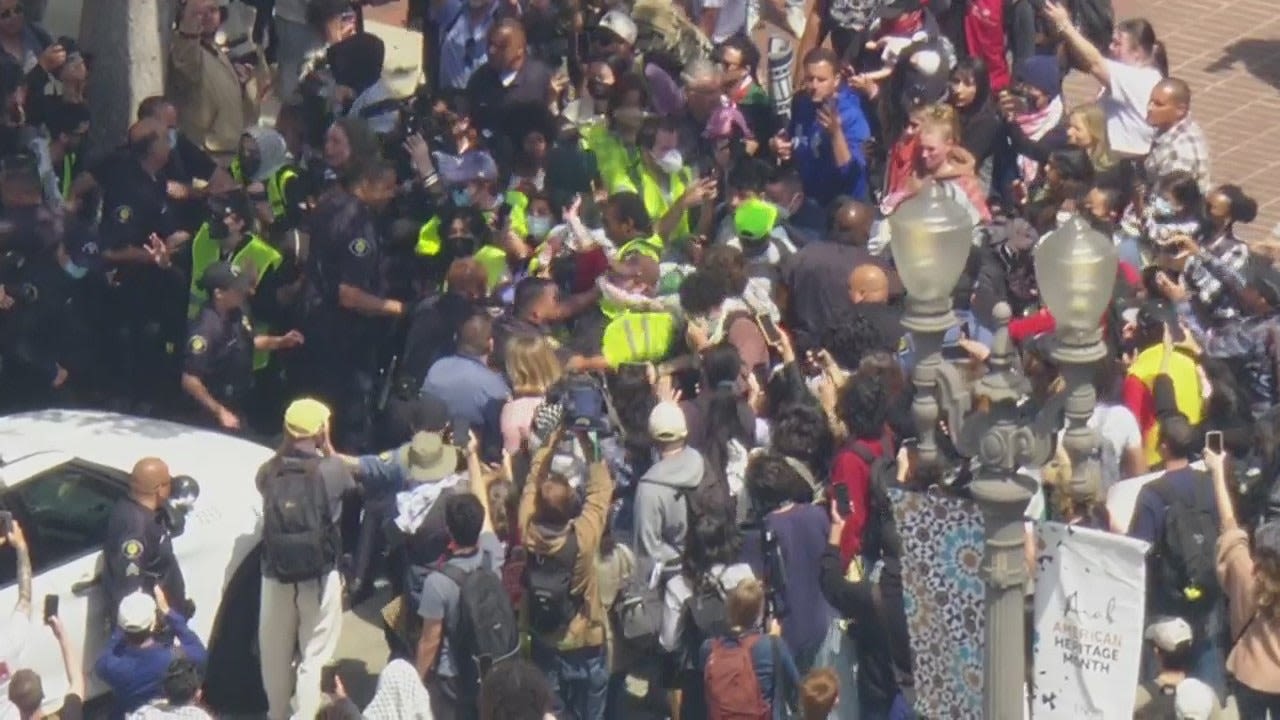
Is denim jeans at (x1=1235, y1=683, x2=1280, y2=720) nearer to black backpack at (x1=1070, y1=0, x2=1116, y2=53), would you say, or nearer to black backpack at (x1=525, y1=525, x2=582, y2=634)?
black backpack at (x1=525, y1=525, x2=582, y2=634)

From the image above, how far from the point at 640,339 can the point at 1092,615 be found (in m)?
3.57

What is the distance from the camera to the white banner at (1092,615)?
11062 mm

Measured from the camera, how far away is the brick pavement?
19.2 metres

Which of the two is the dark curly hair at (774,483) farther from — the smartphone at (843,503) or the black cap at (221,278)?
the black cap at (221,278)

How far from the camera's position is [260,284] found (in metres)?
14.9

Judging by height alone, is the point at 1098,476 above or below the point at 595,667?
above

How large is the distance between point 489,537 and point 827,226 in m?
3.74

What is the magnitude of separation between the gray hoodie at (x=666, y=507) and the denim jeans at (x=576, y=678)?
52 cm

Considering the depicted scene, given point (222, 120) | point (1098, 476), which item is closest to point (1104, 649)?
point (1098, 476)

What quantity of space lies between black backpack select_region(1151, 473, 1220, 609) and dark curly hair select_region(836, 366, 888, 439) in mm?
1297

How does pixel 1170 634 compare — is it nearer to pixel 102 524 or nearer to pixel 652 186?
pixel 102 524

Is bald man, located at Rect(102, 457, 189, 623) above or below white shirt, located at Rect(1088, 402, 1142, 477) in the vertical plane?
below

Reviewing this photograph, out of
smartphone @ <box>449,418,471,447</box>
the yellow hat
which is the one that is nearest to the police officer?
smartphone @ <box>449,418,471,447</box>

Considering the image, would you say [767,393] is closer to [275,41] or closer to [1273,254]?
[1273,254]
